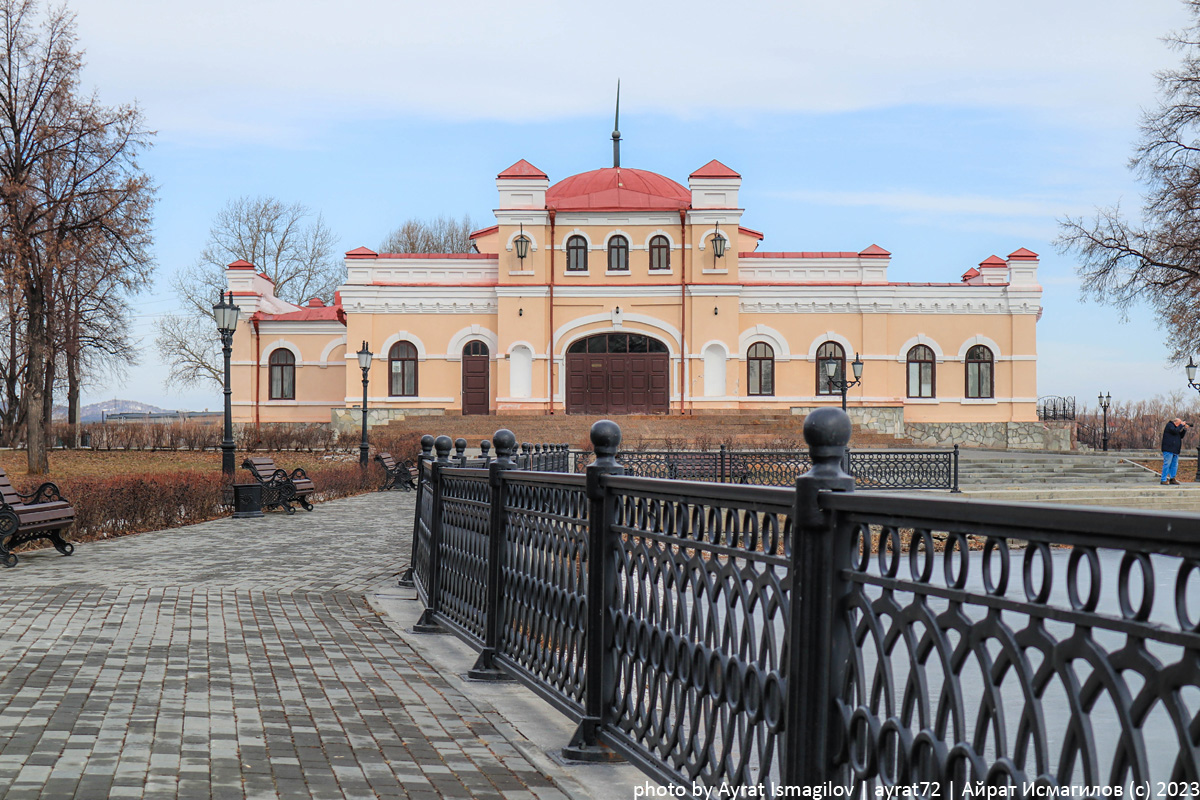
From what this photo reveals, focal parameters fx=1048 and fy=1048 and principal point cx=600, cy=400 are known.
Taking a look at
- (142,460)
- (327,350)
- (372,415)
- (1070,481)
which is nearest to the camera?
(1070,481)

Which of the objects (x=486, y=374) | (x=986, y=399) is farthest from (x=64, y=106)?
(x=986, y=399)

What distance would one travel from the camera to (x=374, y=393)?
3975 centimetres

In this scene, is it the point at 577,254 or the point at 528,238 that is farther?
the point at 577,254

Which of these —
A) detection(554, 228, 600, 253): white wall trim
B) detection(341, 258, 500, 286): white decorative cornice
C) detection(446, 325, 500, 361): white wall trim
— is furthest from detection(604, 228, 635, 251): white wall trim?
detection(446, 325, 500, 361): white wall trim

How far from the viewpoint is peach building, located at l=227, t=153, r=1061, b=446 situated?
129ft

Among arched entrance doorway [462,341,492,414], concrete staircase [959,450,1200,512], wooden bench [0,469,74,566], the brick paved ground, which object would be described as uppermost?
arched entrance doorway [462,341,492,414]

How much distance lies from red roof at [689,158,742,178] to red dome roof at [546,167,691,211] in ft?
4.04

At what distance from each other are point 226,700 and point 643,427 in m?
29.6

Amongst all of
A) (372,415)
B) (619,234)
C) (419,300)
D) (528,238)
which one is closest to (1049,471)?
(619,234)

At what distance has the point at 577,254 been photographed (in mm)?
39875

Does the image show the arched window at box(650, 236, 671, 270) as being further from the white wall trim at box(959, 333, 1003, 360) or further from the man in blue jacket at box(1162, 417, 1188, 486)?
the man in blue jacket at box(1162, 417, 1188, 486)

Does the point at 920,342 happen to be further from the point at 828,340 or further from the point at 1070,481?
the point at 1070,481

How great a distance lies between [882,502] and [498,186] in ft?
126

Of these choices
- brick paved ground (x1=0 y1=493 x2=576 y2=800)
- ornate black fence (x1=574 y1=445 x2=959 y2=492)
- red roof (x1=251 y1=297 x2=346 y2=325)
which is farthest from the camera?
red roof (x1=251 y1=297 x2=346 y2=325)
